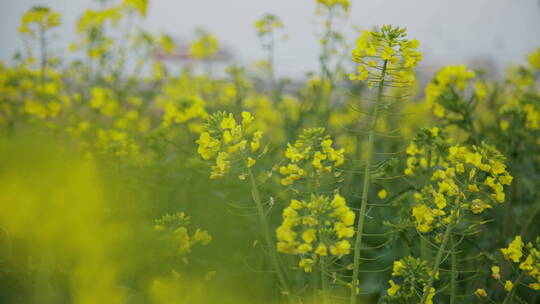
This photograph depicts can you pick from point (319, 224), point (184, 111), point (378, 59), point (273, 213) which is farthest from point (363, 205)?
point (184, 111)

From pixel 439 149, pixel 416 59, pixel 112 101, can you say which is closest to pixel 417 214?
pixel 439 149

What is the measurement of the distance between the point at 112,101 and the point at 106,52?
2.83ft

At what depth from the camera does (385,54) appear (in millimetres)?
1260

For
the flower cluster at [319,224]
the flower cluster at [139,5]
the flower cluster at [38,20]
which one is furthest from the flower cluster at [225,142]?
the flower cluster at [139,5]

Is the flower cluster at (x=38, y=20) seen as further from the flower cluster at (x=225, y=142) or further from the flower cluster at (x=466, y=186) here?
the flower cluster at (x=466, y=186)

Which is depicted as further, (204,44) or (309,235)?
(204,44)

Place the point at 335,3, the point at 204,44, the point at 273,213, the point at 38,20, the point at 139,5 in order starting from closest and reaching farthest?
the point at 273,213 → the point at 335,3 → the point at 38,20 → the point at 139,5 → the point at 204,44

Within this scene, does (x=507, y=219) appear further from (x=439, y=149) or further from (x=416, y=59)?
(x=416, y=59)

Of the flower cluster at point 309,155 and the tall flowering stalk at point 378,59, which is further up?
the tall flowering stalk at point 378,59

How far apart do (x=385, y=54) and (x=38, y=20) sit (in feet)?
8.77

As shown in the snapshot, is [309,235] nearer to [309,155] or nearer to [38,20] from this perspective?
[309,155]

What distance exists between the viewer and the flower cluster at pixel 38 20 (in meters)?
3.00

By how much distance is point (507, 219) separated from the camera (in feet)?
7.02

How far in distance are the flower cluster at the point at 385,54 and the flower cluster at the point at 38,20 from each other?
8.31 ft
